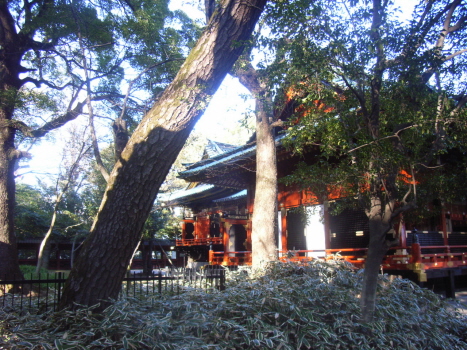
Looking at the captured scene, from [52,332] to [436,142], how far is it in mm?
5115

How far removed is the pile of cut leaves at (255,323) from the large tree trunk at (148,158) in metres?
0.33

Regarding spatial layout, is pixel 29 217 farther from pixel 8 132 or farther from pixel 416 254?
pixel 416 254

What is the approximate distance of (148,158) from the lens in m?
4.10

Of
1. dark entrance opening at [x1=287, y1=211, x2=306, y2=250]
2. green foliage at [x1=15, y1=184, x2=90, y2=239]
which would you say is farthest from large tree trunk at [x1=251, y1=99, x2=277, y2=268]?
green foliage at [x1=15, y1=184, x2=90, y2=239]

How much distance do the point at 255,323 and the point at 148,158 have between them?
2.15 m

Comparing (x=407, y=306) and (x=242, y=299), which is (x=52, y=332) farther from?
(x=407, y=306)

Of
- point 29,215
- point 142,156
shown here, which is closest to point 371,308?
point 142,156

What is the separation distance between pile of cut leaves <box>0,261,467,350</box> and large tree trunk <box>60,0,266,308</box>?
12.9 inches

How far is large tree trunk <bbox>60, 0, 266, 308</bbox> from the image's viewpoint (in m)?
3.93

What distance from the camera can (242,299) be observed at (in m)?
4.66

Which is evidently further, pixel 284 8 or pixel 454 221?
pixel 454 221

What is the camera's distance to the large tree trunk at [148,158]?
3.93 metres

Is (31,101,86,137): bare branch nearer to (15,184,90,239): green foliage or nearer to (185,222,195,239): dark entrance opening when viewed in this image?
(15,184,90,239): green foliage

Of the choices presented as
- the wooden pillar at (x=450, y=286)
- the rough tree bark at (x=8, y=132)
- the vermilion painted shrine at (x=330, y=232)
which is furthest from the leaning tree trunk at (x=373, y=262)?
the rough tree bark at (x=8, y=132)
